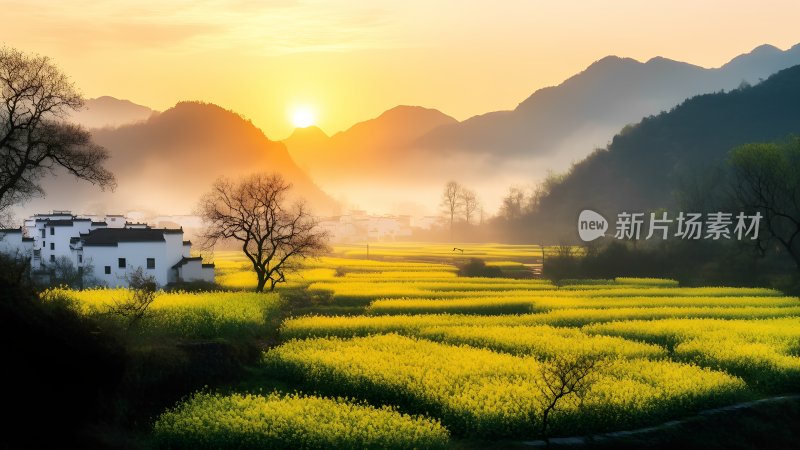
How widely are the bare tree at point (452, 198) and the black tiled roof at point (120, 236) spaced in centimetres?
10017

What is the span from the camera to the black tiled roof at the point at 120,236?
55031mm

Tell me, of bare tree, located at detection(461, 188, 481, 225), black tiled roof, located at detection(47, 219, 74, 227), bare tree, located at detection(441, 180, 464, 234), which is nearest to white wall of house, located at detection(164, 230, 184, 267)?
black tiled roof, located at detection(47, 219, 74, 227)

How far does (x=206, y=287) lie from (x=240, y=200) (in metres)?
9.22

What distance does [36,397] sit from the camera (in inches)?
653

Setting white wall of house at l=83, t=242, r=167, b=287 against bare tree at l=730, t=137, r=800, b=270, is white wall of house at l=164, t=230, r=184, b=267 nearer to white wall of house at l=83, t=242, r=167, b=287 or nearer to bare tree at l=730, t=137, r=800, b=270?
white wall of house at l=83, t=242, r=167, b=287

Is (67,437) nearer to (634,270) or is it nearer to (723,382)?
(723,382)

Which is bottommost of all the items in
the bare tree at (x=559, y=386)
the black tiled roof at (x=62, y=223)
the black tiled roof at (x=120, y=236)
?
the bare tree at (x=559, y=386)

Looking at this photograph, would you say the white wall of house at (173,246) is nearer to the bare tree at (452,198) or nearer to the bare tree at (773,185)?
the bare tree at (773,185)

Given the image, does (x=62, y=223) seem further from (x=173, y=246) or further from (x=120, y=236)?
(x=173, y=246)

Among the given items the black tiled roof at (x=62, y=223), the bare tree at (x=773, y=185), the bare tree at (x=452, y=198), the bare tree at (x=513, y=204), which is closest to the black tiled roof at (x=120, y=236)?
the black tiled roof at (x=62, y=223)

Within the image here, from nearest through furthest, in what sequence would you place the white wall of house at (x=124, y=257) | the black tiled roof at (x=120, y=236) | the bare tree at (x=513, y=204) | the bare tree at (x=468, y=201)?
the white wall of house at (x=124, y=257) → the black tiled roof at (x=120, y=236) → the bare tree at (x=513, y=204) → the bare tree at (x=468, y=201)

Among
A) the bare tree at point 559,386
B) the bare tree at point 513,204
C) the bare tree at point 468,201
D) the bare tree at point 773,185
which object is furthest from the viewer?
the bare tree at point 468,201

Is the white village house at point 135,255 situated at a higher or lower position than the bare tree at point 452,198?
lower

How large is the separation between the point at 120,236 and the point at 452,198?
104 metres
